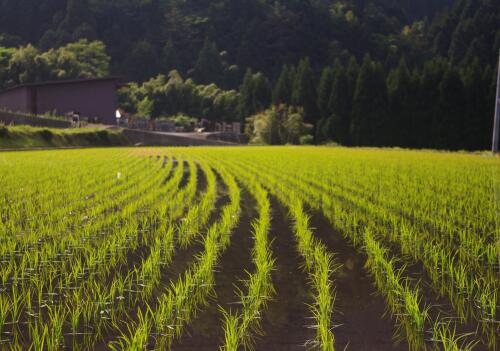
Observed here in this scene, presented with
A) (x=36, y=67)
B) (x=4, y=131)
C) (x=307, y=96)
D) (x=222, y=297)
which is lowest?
(x=222, y=297)

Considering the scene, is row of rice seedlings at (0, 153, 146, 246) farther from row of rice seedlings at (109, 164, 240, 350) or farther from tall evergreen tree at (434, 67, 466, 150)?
tall evergreen tree at (434, 67, 466, 150)

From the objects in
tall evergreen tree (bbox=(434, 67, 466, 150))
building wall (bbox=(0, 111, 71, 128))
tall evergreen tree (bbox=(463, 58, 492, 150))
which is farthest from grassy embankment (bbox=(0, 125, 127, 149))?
tall evergreen tree (bbox=(463, 58, 492, 150))

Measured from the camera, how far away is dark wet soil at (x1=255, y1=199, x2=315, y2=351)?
3.01 meters

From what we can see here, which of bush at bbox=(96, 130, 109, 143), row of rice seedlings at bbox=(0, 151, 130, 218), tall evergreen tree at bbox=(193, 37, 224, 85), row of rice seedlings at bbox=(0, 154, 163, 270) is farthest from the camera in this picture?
tall evergreen tree at bbox=(193, 37, 224, 85)

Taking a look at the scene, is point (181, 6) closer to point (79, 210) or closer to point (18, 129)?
point (18, 129)

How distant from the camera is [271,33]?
253 ft

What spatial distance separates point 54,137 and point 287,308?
2585 centimetres

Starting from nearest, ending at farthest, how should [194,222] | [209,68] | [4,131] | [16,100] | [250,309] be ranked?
[250,309] → [194,222] → [4,131] → [16,100] → [209,68]

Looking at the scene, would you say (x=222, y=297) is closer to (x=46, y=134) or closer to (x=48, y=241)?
(x=48, y=241)

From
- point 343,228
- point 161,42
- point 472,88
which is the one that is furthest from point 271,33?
point 343,228

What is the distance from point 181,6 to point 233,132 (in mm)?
50994

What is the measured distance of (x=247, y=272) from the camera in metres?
4.15

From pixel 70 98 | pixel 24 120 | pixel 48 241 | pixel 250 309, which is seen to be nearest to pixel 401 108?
pixel 70 98

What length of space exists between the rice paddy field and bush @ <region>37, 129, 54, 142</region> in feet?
60.4
